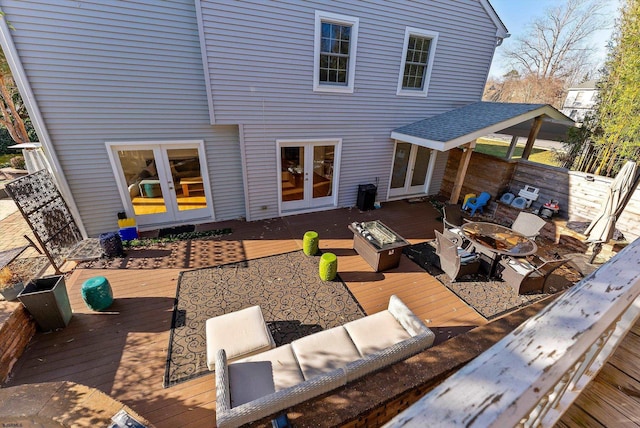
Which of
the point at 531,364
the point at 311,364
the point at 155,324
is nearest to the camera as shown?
the point at 531,364

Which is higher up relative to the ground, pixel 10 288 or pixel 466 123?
pixel 466 123

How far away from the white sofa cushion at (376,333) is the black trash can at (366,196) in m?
5.02

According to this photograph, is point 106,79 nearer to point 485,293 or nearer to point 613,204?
point 485,293

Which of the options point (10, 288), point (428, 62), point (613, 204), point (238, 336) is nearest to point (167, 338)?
point (238, 336)

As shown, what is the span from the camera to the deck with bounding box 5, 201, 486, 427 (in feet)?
10.9

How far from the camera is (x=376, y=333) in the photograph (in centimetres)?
359

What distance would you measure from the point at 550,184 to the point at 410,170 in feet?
13.2

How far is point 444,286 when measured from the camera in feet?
17.4

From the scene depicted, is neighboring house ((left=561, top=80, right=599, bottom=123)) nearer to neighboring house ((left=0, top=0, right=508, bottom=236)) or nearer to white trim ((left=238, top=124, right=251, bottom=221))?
neighboring house ((left=0, top=0, right=508, bottom=236))

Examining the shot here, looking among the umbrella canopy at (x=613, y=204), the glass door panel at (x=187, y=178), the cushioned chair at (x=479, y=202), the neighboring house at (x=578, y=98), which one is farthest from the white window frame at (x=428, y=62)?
the neighboring house at (x=578, y=98)

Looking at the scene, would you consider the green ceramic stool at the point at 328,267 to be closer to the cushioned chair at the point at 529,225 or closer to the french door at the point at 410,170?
the cushioned chair at the point at 529,225

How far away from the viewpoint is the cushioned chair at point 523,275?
4875 millimetres

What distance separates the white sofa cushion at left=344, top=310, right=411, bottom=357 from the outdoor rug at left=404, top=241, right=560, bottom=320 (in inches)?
81.3

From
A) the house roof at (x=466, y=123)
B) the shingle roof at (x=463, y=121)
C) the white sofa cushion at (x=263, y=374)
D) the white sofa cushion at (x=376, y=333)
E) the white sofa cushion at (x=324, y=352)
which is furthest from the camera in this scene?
the shingle roof at (x=463, y=121)
